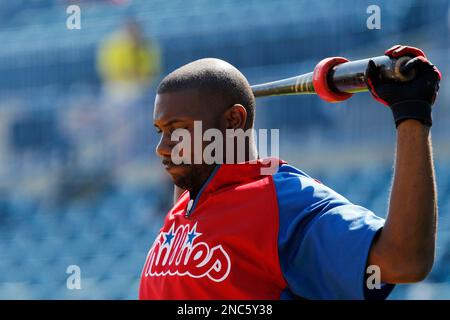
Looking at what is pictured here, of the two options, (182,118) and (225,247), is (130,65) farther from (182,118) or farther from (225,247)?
(225,247)

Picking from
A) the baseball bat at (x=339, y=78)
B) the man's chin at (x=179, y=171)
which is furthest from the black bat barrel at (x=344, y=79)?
the man's chin at (x=179, y=171)

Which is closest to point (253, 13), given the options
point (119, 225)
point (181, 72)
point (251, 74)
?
point (251, 74)

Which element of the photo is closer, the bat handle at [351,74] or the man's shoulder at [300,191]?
the bat handle at [351,74]

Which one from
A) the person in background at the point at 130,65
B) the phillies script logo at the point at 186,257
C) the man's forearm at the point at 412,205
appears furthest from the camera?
the person in background at the point at 130,65

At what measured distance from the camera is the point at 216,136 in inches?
53.7

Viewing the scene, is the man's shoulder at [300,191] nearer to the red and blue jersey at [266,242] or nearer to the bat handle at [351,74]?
the red and blue jersey at [266,242]

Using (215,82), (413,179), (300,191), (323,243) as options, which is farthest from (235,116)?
(413,179)

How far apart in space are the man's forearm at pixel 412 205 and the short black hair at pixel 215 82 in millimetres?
401

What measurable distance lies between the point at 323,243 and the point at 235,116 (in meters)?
0.32

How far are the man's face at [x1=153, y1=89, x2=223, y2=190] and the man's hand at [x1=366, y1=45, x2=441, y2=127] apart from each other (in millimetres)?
368

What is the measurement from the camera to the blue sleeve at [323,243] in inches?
44.6

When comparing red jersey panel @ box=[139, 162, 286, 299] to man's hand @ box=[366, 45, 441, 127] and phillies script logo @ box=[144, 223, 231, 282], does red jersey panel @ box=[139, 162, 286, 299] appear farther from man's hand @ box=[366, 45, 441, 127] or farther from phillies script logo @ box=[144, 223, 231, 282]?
man's hand @ box=[366, 45, 441, 127]

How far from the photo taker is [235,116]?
54.6 inches

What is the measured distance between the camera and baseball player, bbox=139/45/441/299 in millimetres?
1057
